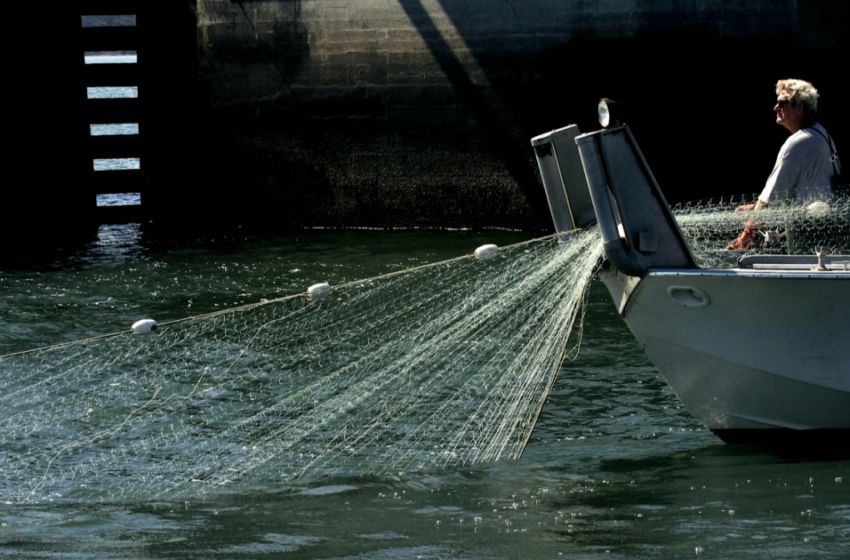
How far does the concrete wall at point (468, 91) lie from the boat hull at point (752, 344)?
1033cm

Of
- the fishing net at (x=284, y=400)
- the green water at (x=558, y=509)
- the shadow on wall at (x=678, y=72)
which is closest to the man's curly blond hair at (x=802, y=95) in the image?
the fishing net at (x=284, y=400)

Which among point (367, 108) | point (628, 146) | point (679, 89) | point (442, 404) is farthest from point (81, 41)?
point (628, 146)

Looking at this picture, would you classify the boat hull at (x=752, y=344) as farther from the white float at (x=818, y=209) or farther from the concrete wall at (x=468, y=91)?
the concrete wall at (x=468, y=91)

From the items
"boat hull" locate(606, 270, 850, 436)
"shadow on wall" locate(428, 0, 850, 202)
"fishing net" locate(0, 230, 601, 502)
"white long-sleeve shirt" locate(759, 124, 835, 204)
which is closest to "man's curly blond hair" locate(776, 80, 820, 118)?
"white long-sleeve shirt" locate(759, 124, 835, 204)

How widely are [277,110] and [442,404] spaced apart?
1050 cm

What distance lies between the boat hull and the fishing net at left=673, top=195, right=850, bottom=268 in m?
0.33

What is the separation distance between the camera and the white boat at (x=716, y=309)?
6.36m

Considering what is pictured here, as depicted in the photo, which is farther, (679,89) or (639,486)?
(679,89)

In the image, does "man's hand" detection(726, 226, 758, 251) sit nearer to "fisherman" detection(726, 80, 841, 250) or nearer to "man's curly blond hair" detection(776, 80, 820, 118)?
"fisherman" detection(726, 80, 841, 250)

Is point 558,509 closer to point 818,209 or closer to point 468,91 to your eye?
point 818,209

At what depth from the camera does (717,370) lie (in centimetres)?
682

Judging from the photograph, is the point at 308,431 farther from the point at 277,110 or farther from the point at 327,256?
the point at 277,110

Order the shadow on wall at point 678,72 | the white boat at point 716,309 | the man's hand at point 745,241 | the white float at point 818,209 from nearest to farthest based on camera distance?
the white boat at point 716,309, the white float at point 818,209, the man's hand at point 745,241, the shadow on wall at point 678,72

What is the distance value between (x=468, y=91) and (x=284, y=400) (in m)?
9.81
